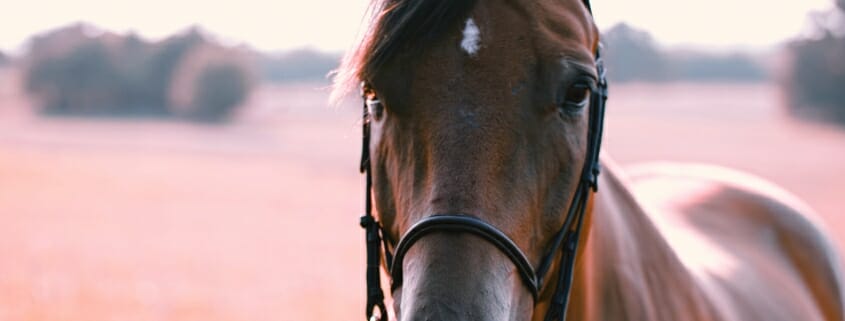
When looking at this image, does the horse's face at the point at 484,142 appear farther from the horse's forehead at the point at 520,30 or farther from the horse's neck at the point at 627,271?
the horse's neck at the point at 627,271

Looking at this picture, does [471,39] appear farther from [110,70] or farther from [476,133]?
[110,70]

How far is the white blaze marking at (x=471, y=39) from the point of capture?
5.80ft

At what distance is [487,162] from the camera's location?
1693 mm

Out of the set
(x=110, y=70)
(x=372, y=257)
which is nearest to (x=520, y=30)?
(x=372, y=257)

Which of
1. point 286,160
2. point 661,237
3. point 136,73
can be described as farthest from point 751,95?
point 661,237

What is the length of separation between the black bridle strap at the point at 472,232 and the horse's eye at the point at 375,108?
1.21ft

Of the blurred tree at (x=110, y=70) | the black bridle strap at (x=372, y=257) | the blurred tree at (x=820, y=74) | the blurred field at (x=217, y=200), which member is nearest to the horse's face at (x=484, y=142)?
the black bridle strap at (x=372, y=257)

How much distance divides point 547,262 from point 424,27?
23.9 inches

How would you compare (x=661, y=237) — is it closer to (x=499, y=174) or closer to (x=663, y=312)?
(x=663, y=312)

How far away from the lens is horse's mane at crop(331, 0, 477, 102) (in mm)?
1802

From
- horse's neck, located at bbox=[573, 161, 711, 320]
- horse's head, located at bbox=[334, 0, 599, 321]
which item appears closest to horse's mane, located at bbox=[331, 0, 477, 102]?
horse's head, located at bbox=[334, 0, 599, 321]

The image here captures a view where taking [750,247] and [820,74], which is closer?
[750,247]

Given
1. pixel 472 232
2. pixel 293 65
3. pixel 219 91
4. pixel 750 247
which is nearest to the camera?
pixel 472 232

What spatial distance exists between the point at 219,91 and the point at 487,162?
59641 mm
